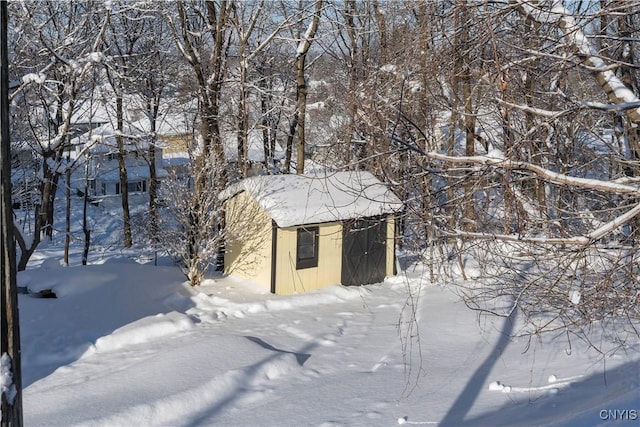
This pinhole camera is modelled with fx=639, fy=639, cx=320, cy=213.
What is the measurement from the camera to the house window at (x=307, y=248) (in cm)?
1398

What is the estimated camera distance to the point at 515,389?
278 inches

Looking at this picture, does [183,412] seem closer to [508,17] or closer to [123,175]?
[508,17]

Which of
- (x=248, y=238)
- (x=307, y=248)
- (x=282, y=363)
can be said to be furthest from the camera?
(x=248, y=238)

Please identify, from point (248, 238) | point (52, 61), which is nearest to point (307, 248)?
point (248, 238)

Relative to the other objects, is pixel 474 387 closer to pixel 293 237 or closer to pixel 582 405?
pixel 582 405

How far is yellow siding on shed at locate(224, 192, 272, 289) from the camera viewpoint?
13.9 metres

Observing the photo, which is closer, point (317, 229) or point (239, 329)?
point (239, 329)

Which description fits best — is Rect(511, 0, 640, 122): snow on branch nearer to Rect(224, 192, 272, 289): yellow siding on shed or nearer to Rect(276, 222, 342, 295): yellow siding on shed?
Rect(276, 222, 342, 295): yellow siding on shed

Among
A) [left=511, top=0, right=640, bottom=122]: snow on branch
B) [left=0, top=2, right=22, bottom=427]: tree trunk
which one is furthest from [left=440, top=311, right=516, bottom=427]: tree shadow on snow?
[left=0, top=2, right=22, bottom=427]: tree trunk

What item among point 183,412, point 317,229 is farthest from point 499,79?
point 317,229

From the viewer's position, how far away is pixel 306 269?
14.2m

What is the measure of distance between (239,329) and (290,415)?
4.41 meters

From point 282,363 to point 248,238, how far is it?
19.3 ft

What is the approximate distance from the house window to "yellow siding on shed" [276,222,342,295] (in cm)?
9
